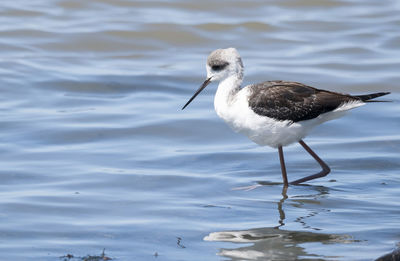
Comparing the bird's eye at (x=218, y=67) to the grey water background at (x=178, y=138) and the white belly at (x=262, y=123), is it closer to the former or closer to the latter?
the white belly at (x=262, y=123)

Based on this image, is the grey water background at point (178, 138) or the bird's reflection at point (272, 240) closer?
the bird's reflection at point (272, 240)

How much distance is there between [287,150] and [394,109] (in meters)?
2.06

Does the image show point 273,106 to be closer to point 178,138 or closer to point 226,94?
point 226,94

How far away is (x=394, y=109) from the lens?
9969 mm

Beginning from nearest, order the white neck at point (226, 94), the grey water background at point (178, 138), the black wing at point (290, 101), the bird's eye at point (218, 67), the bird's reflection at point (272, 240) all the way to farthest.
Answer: the bird's reflection at point (272, 240) → the grey water background at point (178, 138) → the black wing at point (290, 101) → the white neck at point (226, 94) → the bird's eye at point (218, 67)

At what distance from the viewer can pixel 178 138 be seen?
8.96 m

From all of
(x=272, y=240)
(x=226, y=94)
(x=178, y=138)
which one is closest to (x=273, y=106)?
(x=226, y=94)

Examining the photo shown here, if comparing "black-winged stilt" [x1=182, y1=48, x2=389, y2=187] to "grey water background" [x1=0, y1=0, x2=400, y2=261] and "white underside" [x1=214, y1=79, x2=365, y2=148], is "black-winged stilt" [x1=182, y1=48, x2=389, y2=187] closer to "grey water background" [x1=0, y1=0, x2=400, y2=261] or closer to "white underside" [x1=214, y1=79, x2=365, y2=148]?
"white underside" [x1=214, y1=79, x2=365, y2=148]

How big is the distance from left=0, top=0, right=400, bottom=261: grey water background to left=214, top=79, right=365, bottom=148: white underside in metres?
0.46

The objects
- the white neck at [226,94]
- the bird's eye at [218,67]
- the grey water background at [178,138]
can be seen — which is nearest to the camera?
the grey water background at [178,138]

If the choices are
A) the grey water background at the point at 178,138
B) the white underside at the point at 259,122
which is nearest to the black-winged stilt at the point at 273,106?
the white underside at the point at 259,122

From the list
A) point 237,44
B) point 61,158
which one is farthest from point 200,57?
point 61,158

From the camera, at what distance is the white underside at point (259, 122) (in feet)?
23.8

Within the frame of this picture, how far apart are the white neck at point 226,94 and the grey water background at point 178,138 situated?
658 mm
